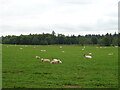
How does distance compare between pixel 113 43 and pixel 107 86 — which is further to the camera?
pixel 113 43

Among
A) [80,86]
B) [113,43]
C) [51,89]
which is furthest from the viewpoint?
[113,43]

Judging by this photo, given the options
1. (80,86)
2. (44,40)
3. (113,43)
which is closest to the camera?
(80,86)

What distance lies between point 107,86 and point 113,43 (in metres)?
119

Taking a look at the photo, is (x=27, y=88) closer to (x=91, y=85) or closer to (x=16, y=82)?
(x=16, y=82)

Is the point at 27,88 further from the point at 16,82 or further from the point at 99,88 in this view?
the point at 99,88

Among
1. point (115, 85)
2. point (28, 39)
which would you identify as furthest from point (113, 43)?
point (115, 85)

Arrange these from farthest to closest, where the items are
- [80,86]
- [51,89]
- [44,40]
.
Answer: [44,40] < [80,86] < [51,89]

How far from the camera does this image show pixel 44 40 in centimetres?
15638

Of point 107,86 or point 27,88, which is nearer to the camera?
point 27,88

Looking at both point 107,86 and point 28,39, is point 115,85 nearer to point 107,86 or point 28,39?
point 107,86

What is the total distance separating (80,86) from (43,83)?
1998 mm

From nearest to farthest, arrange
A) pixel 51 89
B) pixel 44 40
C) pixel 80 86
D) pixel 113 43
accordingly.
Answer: pixel 51 89 < pixel 80 86 < pixel 113 43 < pixel 44 40

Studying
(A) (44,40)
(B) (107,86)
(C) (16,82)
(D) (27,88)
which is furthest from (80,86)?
(A) (44,40)

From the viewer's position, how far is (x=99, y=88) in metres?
10.5
